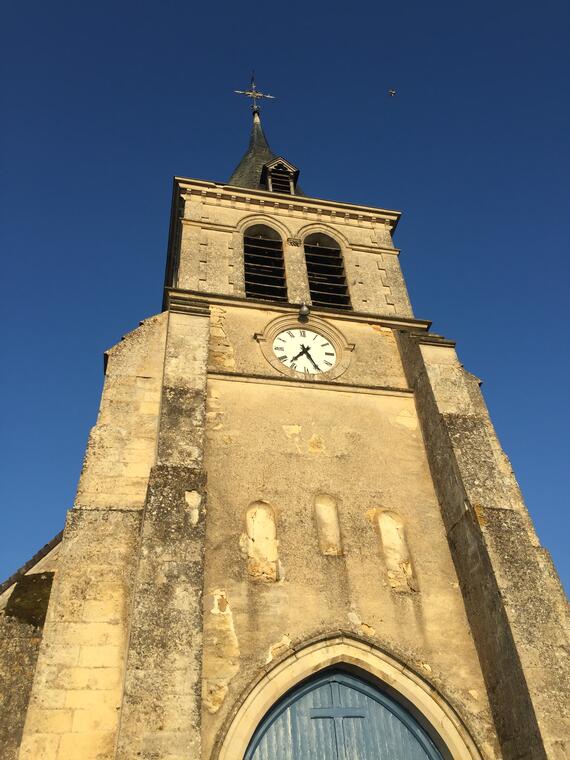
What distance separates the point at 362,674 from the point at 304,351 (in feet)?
17.1

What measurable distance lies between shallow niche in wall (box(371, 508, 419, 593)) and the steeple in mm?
9543

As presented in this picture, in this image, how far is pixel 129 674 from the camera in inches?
A: 230

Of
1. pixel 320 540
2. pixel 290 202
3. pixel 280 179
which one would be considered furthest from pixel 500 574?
pixel 280 179

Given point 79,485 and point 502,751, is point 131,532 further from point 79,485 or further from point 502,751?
point 502,751

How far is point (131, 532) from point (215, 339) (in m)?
3.97

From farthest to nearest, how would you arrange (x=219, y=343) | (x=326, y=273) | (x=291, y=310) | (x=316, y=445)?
(x=326, y=273) < (x=291, y=310) < (x=219, y=343) < (x=316, y=445)

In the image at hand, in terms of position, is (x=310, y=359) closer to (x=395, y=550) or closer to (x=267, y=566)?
(x=395, y=550)

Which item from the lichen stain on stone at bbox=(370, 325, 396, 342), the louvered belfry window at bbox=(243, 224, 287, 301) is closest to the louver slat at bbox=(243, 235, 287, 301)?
the louvered belfry window at bbox=(243, 224, 287, 301)

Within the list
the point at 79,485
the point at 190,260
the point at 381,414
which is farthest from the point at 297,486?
the point at 190,260

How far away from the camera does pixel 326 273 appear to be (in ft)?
43.7

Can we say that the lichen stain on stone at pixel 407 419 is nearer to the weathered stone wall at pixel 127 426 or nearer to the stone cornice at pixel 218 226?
the weathered stone wall at pixel 127 426

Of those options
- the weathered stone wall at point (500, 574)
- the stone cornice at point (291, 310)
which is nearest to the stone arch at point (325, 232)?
the stone cornice at point (291, 310)

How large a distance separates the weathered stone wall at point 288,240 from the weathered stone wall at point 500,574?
337cm

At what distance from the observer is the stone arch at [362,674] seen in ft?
21.4
